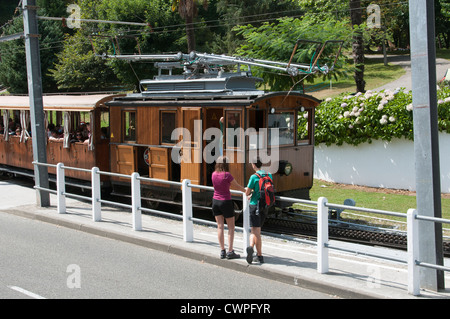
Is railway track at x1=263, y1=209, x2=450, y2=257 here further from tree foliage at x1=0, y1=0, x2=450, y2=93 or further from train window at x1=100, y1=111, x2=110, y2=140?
tree foliage at x1=0, y1=0, x2=450, y2=93

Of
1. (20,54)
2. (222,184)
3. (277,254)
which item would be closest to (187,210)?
(222,184)

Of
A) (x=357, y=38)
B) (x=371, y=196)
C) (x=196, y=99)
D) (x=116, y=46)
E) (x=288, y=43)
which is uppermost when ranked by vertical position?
(x=116, y=46)

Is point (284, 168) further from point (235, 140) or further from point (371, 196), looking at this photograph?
point (371, 196)

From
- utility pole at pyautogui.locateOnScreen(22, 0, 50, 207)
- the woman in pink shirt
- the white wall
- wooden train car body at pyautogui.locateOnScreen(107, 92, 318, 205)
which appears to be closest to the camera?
the woman in pink shirt

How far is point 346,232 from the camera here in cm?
1127

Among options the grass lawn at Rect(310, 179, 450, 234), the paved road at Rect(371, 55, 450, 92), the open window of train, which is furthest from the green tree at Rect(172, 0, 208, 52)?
the paved road at Rect(371, 55, 450, 92)

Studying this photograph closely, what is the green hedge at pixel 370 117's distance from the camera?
1708cm

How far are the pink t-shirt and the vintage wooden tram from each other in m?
3.13

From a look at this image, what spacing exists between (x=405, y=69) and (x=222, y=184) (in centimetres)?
4187

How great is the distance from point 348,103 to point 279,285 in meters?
11.9

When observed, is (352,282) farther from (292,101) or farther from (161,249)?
(292,101)

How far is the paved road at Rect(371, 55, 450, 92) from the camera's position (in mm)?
39469
